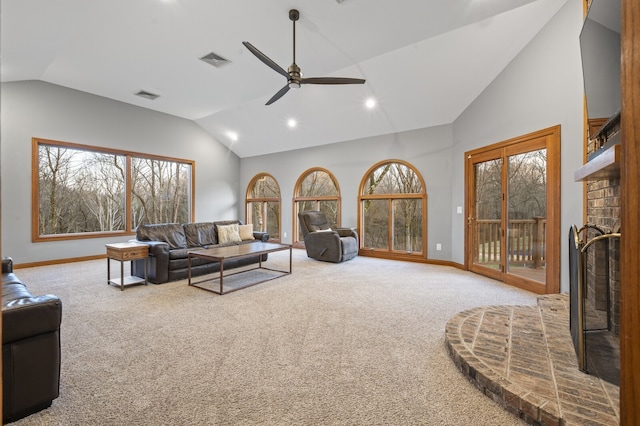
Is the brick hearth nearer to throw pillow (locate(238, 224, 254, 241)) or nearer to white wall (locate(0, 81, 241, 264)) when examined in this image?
throw pillow (locate(238, 224, 254, 241))

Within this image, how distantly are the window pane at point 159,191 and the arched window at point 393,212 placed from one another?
14.4 feet

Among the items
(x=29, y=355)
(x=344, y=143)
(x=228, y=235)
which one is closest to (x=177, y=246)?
(x=228, y=235)

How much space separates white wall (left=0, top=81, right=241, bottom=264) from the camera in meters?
5.56

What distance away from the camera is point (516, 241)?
185 inches

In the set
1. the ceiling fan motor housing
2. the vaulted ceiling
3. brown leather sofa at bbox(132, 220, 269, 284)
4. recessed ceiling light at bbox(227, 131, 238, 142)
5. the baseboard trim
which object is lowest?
the baseboard trim

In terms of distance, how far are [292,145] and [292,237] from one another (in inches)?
91.1

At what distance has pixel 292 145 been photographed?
27.3 feet

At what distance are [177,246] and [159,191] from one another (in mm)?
3002

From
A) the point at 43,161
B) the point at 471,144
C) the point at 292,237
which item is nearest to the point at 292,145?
the point at 292,237

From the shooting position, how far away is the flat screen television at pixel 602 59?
216 cm

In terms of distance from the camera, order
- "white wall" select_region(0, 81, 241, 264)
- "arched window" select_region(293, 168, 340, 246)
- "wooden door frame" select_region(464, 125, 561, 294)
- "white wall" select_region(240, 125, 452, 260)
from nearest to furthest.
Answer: "wooden door frame" select_region(464, 125, 561, 294) → "white wall" select_region(0, 81, 241, 264) → "white wall" select_region(240, 125, 452, 260) → "arched window" select_region(293, 168, 340, 246)

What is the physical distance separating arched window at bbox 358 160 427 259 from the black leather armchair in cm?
55

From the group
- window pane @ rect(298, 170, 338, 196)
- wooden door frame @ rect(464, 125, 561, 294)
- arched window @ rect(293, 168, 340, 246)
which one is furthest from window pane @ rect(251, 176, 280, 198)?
wooden door frame @ rect(464, 125, 561, 294)

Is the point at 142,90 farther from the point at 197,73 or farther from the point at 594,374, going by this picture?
the point at 594,374
